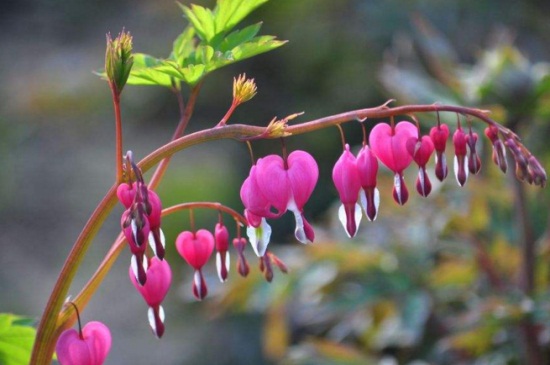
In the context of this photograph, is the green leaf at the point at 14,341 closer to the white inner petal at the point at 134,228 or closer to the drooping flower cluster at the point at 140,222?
the drooping flower cluster at the point at 140,222

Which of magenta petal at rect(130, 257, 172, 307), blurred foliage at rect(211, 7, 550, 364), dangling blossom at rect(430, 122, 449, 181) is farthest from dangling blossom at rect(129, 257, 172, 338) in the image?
blurred foliage at rect(211, 7, 550, 364)

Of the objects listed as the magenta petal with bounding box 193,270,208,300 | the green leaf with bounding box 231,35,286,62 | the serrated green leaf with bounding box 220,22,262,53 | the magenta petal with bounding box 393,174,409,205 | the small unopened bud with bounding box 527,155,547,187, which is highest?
the serrated green leaf with bounding box 220,22,262,53

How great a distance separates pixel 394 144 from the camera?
0.86 metres

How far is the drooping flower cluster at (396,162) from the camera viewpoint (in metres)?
0.83

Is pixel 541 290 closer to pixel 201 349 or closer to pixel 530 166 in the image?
pixel 530 166

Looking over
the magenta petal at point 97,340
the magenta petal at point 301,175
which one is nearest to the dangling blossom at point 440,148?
the magenta petal at point 301,175

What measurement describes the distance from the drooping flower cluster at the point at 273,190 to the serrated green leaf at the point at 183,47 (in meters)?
0.18

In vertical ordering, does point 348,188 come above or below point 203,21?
below

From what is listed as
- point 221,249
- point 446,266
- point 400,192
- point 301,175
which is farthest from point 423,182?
point 446,266

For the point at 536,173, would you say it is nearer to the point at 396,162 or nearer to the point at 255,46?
the point at 396,162

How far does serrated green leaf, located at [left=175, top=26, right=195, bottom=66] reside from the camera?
921 mm

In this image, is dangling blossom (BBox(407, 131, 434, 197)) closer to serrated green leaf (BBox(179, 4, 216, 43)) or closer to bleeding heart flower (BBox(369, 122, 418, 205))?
bleeding heart flower (BBox(369, 122, 418, 205))

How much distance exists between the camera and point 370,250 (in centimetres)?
208

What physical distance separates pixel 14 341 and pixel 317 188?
3300 mm
